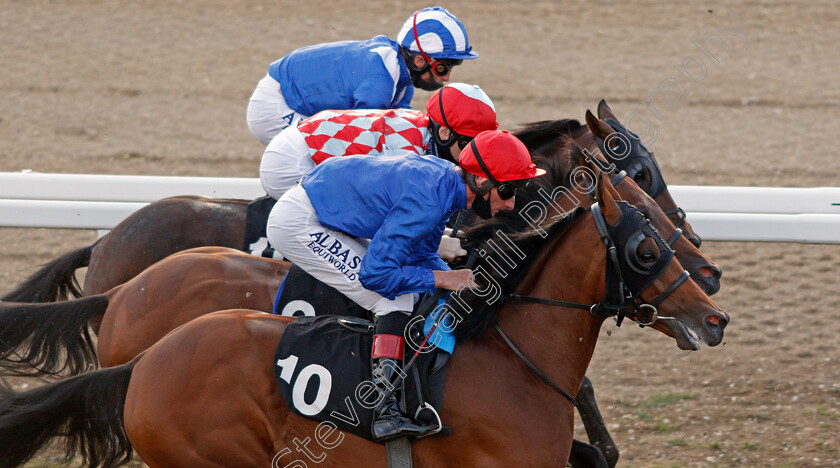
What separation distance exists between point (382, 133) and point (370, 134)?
0.06 meters

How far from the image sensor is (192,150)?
8484mm

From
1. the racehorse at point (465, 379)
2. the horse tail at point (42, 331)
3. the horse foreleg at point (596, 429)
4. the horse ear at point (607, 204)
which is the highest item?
the horse ear at point (607, 204)

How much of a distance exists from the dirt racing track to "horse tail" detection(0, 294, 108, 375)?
0.80m

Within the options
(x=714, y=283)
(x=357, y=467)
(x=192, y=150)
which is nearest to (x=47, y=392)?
(x=357, y=467)

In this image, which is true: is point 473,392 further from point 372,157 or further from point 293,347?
point 372,157

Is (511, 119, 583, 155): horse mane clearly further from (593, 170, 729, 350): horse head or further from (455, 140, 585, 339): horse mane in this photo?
(593, 170, 729, 350): horse head

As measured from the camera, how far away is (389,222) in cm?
315

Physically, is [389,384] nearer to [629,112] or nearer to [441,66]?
[441,66]

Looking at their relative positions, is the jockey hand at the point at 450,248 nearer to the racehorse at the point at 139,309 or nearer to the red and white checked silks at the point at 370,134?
the racehorse at the point at 139,309

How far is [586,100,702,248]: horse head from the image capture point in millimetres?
4172

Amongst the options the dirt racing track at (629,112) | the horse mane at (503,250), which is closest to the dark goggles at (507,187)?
the horse mane at (503,250)

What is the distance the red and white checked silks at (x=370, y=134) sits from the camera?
157 inches

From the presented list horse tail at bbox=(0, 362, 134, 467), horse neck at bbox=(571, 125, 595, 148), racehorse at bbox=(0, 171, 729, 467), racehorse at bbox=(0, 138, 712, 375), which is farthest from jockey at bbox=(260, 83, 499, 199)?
A: horse tail at bbox=(0, 362, 134, 467)

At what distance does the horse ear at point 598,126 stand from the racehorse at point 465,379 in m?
1.17
